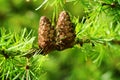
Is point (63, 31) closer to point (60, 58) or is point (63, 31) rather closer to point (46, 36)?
point (46, 36)

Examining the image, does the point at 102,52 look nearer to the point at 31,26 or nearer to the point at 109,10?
the point at 109,10

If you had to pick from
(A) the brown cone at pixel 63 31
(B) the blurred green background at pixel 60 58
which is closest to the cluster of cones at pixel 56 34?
(A) the brown cone at pixel 63 31

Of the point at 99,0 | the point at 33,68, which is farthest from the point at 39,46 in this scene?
the point at 99,0

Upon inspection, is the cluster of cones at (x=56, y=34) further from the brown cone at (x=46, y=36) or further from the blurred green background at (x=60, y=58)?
the blurred green background at (x=60, y=58)

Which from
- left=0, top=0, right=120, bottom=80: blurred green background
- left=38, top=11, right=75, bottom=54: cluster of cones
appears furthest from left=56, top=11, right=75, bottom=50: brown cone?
left=0, top=0, right=120, bottom=80: blurred green background

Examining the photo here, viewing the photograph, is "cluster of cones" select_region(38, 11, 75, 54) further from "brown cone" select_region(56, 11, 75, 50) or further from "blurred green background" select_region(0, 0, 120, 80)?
"blurred green background" select_region(0, 0, 120, 80)

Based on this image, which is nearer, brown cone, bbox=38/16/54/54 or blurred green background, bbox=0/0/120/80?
brown cone, bbox=38/16/54/54

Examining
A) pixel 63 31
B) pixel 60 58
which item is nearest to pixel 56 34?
pixel 63 31
